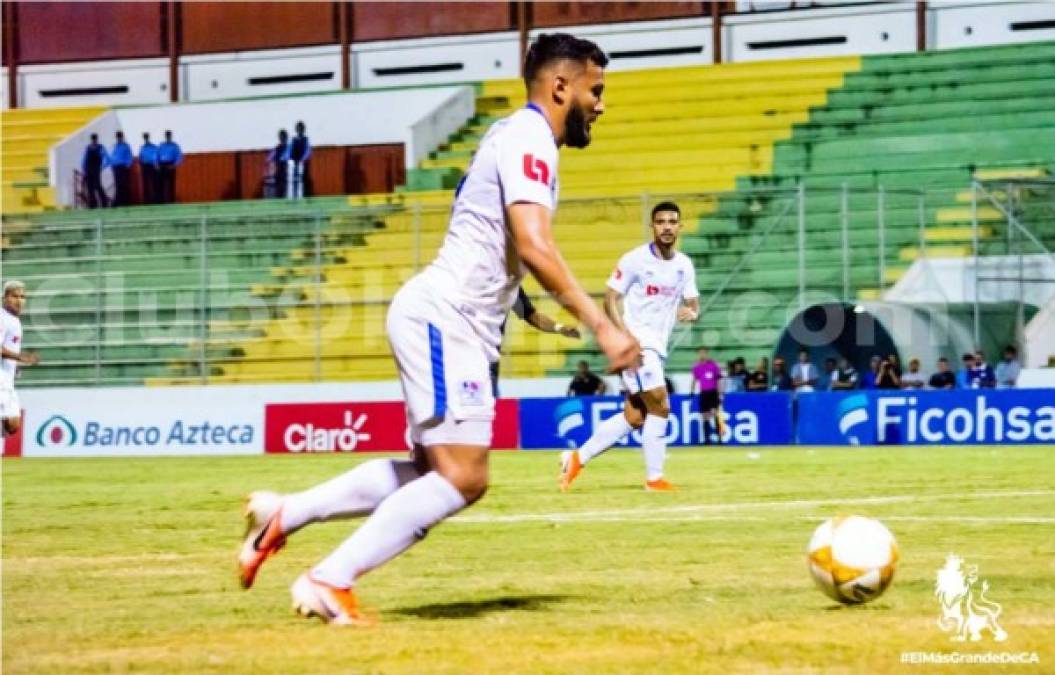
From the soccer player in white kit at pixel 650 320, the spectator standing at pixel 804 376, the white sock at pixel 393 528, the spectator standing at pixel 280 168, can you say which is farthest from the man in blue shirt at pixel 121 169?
the white sock at pixel 393 528

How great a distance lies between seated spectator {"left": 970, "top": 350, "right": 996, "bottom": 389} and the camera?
100 feet

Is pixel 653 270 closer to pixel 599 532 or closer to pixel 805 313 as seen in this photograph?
pixel 599 532

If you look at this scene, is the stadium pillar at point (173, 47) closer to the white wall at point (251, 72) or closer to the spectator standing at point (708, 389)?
the white wall at point (251, 72)

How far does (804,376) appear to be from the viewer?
32.4 m

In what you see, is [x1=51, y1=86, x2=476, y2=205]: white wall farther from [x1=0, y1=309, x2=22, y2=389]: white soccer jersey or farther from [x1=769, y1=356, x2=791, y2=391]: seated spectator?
[x1=0, y1=309, x2=22, y2=389]: white soccer jersey

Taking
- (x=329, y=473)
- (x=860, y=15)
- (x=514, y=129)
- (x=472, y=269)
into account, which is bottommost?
(x=329, y=473)

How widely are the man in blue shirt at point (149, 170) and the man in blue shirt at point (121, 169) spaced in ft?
1.04

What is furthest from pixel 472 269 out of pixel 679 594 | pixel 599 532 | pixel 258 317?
pixel 258 317

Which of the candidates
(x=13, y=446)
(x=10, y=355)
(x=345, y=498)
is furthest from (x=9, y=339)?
(x=345, y=498)

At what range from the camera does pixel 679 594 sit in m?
9.24

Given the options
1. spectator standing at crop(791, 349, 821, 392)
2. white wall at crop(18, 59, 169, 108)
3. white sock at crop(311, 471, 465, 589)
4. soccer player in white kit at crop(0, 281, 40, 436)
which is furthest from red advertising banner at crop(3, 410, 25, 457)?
white sock at crop(311, 471, 465, 589)

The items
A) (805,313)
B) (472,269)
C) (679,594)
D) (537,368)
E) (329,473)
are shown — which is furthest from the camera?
(537,368)

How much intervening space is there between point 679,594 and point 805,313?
78.6 ft

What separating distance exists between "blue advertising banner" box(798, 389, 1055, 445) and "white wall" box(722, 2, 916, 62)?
10.8 m
